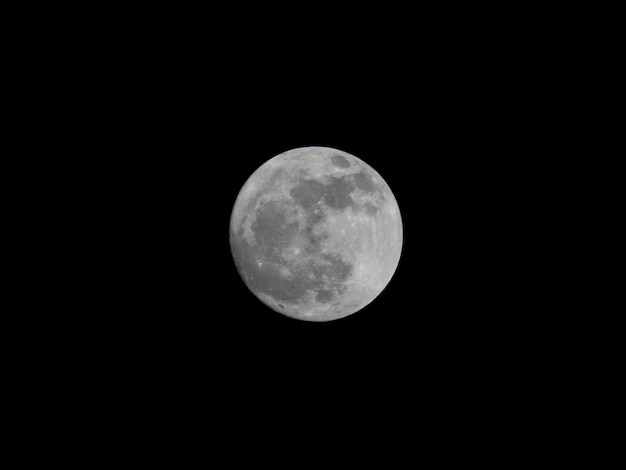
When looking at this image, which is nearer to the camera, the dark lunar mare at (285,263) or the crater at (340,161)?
the dark lunar mare at (285,263)

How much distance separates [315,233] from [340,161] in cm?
93

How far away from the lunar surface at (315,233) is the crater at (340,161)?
0.04 feet

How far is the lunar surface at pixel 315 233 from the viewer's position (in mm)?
4469

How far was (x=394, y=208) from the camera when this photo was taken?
5.02 m

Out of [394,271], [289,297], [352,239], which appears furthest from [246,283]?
[394,271]

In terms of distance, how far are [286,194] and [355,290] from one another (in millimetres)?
1234

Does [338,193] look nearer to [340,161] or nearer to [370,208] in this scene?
[370,208]

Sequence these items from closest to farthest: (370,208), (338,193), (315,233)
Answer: (315,233)
(338,193)
(370,208)

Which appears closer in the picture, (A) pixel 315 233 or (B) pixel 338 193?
(A) pixel 315 233

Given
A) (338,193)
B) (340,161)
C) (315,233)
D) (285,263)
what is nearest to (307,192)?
(338,193)

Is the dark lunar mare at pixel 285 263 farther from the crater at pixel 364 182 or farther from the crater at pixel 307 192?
the crater at pixel 364 182

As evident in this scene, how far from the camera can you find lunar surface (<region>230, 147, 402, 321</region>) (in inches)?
176

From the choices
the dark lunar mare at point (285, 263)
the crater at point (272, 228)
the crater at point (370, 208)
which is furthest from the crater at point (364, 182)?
the crater at point (272, 228)

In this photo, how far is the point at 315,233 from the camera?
4430mm
